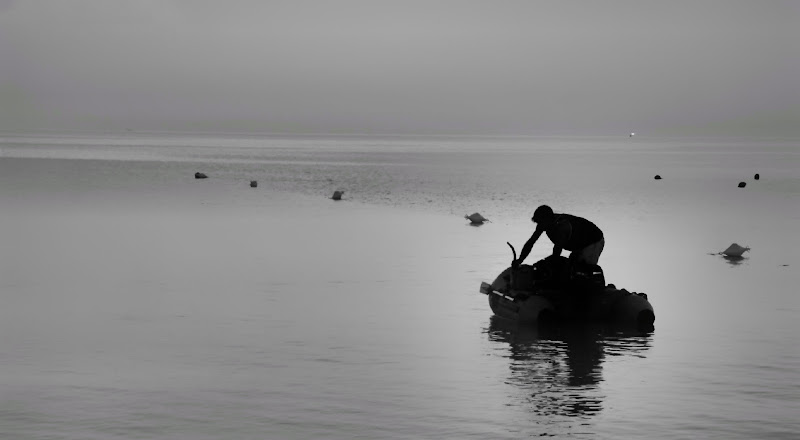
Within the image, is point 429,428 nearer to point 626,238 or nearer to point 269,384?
point 269,384

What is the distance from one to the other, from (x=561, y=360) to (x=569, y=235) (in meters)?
3.75

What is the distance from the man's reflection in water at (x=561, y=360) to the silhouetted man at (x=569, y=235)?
53.1 inches

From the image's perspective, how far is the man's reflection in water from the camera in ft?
55.6

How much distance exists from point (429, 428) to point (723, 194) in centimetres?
7162

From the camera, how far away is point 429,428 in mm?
15305

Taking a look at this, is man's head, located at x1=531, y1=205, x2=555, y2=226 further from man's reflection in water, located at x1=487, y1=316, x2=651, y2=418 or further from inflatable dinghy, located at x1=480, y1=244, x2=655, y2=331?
man's reflection in water, located at x1=487, y1=316, x2=651, y2=418

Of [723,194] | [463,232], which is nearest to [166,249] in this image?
[463,232]

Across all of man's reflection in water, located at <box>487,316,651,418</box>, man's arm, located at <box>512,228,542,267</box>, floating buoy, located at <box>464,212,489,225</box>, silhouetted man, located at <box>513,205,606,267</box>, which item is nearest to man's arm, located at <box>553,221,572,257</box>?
silhouetted man, located at <box>513,205,606,267</box>

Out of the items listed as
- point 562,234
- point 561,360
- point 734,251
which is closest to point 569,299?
point 562,234

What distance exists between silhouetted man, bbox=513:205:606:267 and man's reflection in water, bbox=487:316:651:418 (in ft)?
4.43

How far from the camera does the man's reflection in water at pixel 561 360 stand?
17.0 meters

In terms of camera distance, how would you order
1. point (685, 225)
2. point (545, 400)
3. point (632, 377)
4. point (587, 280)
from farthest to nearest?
point (685, 225), point (587, 280), point (632, 377), point (545, 400)

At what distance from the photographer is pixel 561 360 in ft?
66.0

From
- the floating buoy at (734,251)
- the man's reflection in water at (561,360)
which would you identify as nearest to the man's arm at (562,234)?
the man's reflection in water at (561,360)
